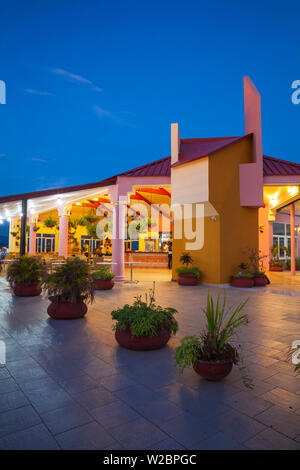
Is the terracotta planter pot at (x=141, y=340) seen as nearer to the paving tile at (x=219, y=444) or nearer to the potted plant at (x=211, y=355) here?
the potted plant at (x=211, y=355)

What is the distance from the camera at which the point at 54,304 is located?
19.0 feet

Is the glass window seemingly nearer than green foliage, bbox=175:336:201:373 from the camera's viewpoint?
No

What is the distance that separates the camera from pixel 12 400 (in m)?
2.69

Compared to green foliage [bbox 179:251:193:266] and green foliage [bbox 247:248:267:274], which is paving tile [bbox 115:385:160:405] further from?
green foliage [bbox 247:248:267:274]

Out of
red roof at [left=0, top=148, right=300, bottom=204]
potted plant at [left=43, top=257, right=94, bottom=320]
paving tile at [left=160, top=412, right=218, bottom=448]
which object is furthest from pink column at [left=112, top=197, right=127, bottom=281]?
paving tile at [left=160, top=412, right=218, bottom=448]

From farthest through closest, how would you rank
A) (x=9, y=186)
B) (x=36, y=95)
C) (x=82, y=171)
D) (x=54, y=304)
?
1. (x=82, y=171)
2. (x=9, y=186)
3. (x=36, y=95)
4. (x=54, y=304)

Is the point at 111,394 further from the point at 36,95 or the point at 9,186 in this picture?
the point at 9,186

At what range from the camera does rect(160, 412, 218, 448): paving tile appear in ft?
6.84

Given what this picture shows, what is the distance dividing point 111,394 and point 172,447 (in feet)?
3.19

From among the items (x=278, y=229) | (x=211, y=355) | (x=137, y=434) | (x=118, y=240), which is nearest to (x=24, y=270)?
(x=118, y=240)

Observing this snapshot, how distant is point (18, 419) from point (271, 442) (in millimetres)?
1985

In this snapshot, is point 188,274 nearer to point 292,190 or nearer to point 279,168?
point 279,168

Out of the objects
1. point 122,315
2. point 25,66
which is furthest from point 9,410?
point 25,66

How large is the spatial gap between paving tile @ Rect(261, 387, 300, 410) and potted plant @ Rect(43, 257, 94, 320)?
3711 millimetres
